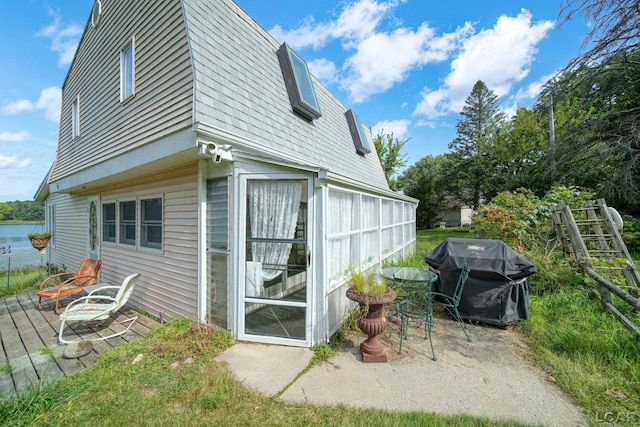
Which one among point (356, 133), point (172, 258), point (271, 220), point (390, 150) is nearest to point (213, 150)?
point (271, 220)

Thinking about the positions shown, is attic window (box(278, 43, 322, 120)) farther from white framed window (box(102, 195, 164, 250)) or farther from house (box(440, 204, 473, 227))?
house (box(440, 204, 473, 227))

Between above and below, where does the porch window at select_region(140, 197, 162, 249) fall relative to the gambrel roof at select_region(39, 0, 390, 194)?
below

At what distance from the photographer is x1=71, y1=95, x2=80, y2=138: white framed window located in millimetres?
7089

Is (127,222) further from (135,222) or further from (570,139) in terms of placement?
(570,139)

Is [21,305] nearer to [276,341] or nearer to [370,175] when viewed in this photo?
[276,341]

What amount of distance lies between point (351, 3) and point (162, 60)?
16.5 ft

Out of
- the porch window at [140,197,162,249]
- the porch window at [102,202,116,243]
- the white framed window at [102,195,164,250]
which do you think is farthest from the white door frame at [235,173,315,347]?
the porch window at [102,202,116,243]

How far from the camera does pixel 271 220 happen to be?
3.77 meters

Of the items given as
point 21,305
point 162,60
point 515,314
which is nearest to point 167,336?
point 162,60

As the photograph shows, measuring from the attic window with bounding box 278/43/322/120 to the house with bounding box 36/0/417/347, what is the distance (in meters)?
0.03

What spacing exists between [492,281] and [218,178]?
462cm

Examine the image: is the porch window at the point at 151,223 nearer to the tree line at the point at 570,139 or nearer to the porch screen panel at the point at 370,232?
the porch screen panel at the point at 370,232

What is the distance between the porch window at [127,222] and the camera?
228 inches

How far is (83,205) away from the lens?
25.8ft
